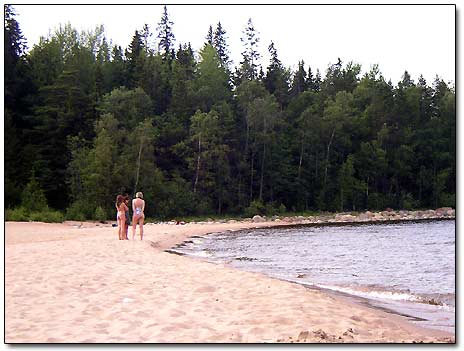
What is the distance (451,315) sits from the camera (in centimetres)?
851

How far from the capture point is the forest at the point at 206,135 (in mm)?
34344

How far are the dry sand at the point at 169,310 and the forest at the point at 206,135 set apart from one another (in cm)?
1982

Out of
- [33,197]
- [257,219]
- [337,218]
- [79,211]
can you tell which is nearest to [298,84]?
[337,218]

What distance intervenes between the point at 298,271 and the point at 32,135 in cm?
2155

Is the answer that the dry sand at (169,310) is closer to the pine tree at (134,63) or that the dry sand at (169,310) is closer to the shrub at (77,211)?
the shrub at (77,211)

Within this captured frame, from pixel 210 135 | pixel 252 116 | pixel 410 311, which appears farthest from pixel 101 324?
Result: pixel 252 116

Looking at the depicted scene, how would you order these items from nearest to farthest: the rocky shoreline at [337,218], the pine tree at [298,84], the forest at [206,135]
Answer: the forest at [206,135] < the rocky shoreline at [337,218] < the pine tree at [298,84]

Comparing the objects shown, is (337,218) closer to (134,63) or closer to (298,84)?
(298,84)

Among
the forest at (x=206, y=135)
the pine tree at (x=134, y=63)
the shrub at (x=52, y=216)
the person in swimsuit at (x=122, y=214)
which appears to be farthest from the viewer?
the pine tree at (x=134, y=63)

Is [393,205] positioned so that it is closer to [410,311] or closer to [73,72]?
[73,72]

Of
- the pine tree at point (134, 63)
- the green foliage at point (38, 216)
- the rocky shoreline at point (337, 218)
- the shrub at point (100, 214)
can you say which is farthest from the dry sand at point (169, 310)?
the pine tree at point (134, 63)

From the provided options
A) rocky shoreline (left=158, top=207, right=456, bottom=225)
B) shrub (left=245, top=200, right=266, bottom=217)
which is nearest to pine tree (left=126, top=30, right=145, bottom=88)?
shrub (left=245, top=200, right=266, bottom=217)

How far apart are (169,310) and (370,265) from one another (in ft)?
33.2

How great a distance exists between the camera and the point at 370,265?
1571cm
